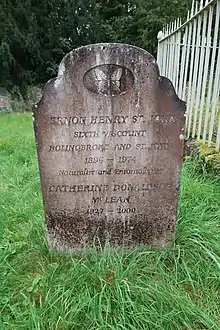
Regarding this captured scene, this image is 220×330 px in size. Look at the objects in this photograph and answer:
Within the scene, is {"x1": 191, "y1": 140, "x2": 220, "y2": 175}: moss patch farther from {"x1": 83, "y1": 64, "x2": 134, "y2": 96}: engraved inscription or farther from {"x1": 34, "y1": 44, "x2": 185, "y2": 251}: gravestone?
{"x1": 83, "y1": 64, "x2": 134, "y2": 96}: engraved inscription

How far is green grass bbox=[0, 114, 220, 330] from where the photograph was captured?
5.51 ft

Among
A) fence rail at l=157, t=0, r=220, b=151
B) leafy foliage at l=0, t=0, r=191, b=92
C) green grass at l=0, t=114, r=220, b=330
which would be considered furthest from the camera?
leafy foliage at l=0, t=0, r=191, b=92

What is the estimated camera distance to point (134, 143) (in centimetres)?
211

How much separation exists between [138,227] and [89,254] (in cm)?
38

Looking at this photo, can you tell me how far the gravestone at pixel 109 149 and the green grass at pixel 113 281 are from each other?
0.17 m

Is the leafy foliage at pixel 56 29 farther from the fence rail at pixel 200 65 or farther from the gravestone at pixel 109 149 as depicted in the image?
the gravestone at pixel 109 149

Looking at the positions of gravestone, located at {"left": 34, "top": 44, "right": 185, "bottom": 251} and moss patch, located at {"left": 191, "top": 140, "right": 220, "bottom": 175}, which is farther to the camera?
moss patch, located at {"left": 191, "top": 140, "right": 220, "bottom": 175}

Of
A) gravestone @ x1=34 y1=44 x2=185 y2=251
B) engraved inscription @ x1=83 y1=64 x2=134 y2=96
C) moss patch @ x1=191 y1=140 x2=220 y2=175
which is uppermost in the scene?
engraved inscription @ x1=83 y1=64 x2=134 y2=96

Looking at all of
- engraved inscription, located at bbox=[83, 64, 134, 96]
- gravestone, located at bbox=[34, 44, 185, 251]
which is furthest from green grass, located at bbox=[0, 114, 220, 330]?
engraved inscription, located at bbox=[83, 64, 134, 96]

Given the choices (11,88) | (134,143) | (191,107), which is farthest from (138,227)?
(11,88)

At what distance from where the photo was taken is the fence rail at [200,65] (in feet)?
10.9

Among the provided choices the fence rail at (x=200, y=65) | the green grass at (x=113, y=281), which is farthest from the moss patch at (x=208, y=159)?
the green grass at (x=113, y=281)

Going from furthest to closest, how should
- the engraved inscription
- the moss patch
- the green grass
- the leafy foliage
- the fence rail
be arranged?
1. the leafy foliage
2. the fence rail
3. the moss patch
4. the engraved inscription
5. the green grass

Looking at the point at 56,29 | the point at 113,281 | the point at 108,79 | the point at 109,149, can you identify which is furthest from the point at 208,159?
the point at 56,29
